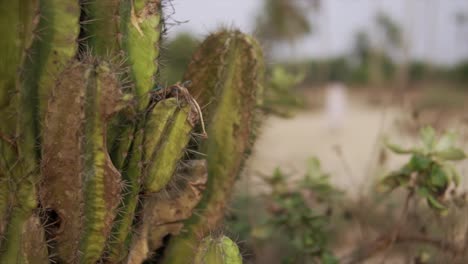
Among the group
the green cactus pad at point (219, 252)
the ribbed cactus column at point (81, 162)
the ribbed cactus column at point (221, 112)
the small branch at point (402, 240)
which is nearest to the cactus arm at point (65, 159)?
the ribbed cactus column at point (81, 162)

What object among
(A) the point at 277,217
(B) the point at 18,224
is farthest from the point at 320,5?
(B) the point at 18,224

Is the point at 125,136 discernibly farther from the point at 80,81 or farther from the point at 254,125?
the point at 254,125

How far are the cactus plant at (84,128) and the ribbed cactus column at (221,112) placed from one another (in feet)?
0.86

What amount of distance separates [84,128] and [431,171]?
1537 mm

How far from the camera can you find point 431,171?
2.49 metres

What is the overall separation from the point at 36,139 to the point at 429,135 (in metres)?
1.64

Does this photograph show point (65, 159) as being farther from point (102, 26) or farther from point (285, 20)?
point (285, 20)

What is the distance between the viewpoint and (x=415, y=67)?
3788cm

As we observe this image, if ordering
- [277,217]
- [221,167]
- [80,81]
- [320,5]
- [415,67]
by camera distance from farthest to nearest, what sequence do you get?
1. [415,67]
2. [320,5]
3. [277,217]
4. [221,167]
5. [80,81]

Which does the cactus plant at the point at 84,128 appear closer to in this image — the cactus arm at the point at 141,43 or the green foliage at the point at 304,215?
the cactus arm at the point at 141,43

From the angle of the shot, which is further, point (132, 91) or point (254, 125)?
point (254, 125)

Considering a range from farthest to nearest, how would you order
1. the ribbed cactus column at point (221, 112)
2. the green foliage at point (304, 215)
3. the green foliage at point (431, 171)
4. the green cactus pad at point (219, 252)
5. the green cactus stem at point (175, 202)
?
the green foliage at point (304, 215) → the green foliage at point (431, 171) → the ribbed cactus column at point (221, 112) → the green cactus stem at point (175, 202) → the green cactus pad at point (219, 252)

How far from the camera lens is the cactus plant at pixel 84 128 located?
5.33 feet

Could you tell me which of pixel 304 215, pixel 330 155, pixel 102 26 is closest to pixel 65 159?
pixel 102 26
